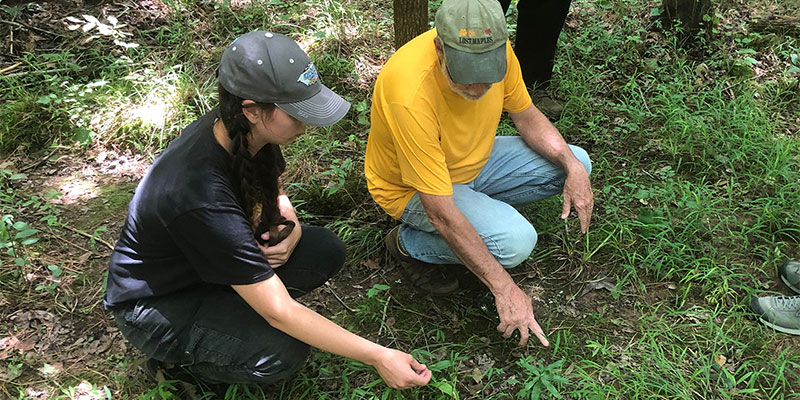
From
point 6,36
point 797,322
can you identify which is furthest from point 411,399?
point 6,36

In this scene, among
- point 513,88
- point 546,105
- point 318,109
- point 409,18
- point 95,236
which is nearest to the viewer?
point 318,109

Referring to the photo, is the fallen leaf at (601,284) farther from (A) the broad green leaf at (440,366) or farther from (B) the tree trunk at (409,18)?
(B) the tree trunk at (409,18)

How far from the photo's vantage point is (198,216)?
5.17 feet

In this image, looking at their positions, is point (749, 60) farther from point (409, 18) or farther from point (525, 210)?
point (409, 18)

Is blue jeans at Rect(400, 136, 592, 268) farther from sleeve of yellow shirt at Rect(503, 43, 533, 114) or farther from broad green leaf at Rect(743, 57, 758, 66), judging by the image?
broad green leaf at Rect(743, 57, 758, 66)

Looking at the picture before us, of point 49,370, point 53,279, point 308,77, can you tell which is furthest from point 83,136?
point 308,77

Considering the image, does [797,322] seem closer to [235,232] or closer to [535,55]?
[535,55]

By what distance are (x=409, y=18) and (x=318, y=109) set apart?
5.24 ft

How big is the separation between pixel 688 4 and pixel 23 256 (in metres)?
4.27

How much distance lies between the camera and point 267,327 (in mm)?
1888

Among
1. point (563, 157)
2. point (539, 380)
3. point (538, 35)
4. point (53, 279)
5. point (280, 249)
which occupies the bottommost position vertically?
point (53, 279)

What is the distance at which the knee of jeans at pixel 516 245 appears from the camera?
224cm

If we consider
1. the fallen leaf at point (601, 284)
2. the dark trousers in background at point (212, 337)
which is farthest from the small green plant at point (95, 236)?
the fallen leaf at point (601, 284)

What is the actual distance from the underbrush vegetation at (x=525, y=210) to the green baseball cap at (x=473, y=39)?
3.36 feet
